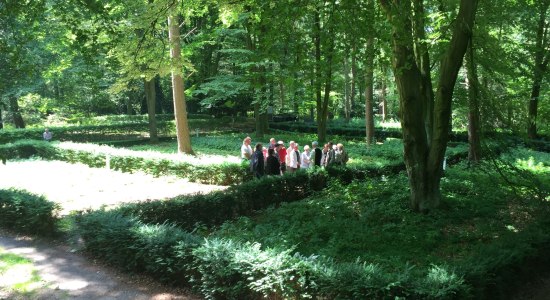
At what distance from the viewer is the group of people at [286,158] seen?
1292 cm

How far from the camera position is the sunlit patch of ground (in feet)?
43.1

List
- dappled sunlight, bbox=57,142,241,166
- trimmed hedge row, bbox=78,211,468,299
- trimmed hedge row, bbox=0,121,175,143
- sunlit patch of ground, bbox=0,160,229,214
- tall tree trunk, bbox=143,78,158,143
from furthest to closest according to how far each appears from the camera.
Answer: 1. trimmed hedge row, bbox=0,121,175,143
2. tall tree trunk, bbox=143,78,158,143
3. dappled sunlight, bbox=57,142,241,166
4. sunlit patch of ground, bbox=0,160,229,214
5. trimmed hedge row, bbox=78,211,468,299

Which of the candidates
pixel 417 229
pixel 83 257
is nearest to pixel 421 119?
pixel 417 229

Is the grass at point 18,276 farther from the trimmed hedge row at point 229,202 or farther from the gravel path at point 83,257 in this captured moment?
the trimmed hedge row at point 229,202

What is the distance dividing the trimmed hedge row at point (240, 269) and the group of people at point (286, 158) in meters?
5.75

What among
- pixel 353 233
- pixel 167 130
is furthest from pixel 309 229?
pixel 167 130

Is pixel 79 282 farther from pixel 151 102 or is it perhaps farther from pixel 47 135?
pixel 47 135

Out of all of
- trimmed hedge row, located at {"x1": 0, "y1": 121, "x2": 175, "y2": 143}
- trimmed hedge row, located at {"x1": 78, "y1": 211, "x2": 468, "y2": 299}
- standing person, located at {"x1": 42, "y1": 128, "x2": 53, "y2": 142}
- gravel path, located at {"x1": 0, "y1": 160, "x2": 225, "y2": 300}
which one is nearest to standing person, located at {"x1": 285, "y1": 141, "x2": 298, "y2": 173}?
gravel path, located at {"x1": 0, "y1": 160, "x2": 225, "y2": 300}

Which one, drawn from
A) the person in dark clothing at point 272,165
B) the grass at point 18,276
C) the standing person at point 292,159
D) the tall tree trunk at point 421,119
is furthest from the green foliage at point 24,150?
the tall tree trunk at point 421,119

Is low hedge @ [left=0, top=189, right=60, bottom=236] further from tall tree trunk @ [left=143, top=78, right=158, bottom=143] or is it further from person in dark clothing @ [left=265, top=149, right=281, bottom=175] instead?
tall tree trunk @ [left=143, top=78, right=158, bottom=143]

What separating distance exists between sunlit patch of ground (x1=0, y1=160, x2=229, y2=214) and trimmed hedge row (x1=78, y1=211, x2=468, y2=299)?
4.18 meters

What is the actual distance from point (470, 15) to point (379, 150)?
12.6 m

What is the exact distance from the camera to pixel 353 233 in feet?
27.0

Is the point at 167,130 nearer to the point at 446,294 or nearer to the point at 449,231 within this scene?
the point at 449,231
